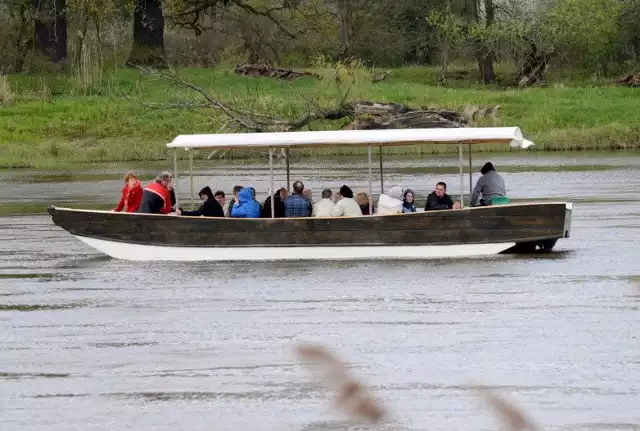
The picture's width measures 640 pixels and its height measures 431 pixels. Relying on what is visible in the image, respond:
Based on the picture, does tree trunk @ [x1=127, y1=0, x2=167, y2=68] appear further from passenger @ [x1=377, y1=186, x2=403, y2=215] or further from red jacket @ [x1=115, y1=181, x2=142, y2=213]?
passenger @ [x1=377, y1=186, x2=403, y2=215]

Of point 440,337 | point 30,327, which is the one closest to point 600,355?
point 440,337

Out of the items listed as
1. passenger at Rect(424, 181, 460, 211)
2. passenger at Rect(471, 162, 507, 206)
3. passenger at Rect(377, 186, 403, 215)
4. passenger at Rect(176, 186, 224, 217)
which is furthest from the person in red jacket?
passenger at Rect(471, 162, 507, 206)

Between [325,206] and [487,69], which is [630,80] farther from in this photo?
[325,206]

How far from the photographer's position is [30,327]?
1677 centimetres

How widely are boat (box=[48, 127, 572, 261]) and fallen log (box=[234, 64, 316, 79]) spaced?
37.0 meters

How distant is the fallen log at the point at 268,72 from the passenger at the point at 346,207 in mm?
38001

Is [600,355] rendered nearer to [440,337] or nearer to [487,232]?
[440,337]

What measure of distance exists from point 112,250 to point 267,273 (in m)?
3.07

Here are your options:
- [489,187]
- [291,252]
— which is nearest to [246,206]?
[291,252]

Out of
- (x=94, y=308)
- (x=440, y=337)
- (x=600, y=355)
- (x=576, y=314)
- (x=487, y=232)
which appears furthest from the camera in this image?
(x=487, y=232)

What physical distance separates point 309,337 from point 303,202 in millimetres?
6459

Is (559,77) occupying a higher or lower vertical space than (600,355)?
higher

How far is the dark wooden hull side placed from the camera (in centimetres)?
2123

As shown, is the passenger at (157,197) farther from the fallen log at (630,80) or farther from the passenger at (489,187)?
the fallen log at (630,80)
